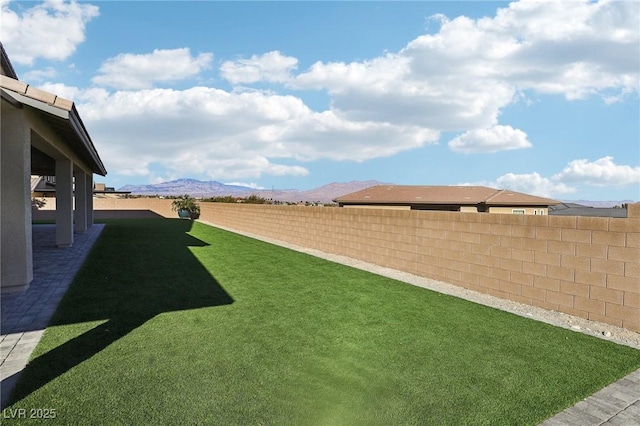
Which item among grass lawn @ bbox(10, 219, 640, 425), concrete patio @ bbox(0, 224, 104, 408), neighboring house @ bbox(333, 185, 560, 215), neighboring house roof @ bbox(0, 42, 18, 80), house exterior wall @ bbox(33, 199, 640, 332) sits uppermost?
neighboring house roof @ bbox(0, 42, 18, 80)

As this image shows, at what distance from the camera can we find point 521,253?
625cm

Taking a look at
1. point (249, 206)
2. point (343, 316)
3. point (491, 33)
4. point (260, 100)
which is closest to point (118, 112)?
point (260, 100)

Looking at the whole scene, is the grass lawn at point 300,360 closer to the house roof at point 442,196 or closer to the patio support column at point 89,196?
the patio support column at point 89,196

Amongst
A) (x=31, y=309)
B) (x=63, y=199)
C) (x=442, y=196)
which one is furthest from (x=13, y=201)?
(x=442, y=196)

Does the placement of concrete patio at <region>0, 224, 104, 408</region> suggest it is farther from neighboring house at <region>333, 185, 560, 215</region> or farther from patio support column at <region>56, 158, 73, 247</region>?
neighboring house at <region>333, 185, 560, 215</region>

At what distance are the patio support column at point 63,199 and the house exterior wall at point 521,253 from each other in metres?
8.62

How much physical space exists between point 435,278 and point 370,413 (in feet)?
18.5

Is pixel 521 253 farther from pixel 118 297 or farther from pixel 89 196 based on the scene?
pixel 89 196

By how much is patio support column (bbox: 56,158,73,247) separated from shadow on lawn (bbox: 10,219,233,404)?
1.30 m

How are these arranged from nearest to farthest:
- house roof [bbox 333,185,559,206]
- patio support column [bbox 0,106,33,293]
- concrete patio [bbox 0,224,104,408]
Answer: concrete patio [bbox 0,224,104,408] < patio support column [bbox 0,106,33,293] < house roof [bbox 333,185,559,206]

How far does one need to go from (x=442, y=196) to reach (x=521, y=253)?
26210mm

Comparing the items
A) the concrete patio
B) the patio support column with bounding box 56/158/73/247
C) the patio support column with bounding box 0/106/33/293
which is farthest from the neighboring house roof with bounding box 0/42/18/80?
the patio support column with bounding box 0/106/33/293

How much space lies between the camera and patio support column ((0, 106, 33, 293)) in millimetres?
5969

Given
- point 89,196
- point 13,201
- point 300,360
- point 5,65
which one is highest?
point 5,65
